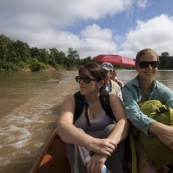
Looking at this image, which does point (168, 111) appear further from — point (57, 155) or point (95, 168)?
point (57, 155)

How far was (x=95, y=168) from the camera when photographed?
1.44 meters

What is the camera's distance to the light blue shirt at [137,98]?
166cm

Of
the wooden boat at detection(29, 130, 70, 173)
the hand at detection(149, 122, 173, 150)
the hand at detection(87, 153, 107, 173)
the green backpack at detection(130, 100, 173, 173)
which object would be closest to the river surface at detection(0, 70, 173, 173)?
the wooden boat at detection(29, 130, 70, 173)

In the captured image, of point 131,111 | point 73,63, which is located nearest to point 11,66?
point 73,63

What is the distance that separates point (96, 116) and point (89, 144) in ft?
1.54

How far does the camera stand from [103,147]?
1.45 m

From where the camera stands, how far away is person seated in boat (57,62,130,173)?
1.47 meters

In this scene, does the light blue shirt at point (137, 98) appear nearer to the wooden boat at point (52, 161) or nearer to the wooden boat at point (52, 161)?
the wooden boat at point (52, 161)

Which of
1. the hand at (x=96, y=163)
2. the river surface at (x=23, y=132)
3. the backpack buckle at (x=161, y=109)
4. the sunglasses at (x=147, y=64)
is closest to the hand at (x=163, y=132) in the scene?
the backpack buckle at (x=161, y=109)

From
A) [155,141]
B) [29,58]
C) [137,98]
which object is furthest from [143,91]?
[29,58]

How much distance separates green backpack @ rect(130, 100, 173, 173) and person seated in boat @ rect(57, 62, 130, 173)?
120 mm

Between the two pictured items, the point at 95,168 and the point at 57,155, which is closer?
the point at 95,168

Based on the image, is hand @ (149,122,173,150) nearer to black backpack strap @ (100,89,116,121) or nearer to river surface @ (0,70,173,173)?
black backpack strap @ (100,89,116,121)

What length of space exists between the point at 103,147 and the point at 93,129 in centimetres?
44
